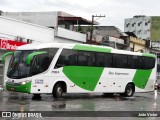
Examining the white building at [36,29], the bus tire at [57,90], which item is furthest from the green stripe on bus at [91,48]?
the white building at [36,29]

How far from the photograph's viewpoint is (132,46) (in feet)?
208

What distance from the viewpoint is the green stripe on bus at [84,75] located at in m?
22.5

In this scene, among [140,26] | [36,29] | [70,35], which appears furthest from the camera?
[140,26]

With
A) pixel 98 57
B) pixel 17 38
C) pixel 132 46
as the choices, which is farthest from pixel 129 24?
pixel 98 57

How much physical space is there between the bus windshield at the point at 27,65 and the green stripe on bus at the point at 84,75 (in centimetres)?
140

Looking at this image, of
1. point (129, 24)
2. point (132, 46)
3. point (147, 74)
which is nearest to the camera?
point (147, 74)

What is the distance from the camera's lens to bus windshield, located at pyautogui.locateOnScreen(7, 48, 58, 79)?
802 inches

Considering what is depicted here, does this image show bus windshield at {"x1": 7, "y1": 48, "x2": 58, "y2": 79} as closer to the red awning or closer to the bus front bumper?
the bus front bumper

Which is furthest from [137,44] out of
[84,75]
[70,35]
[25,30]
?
[84,75]

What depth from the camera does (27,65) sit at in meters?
20.5

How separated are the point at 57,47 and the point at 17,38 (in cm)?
1149

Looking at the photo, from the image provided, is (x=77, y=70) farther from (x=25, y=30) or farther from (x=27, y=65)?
(x=25, y=30)

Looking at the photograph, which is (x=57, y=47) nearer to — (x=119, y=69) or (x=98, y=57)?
(x=98, y=57)

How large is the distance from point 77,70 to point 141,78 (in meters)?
6.84
